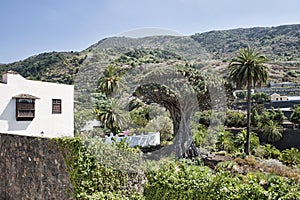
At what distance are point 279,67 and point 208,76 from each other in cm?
4615

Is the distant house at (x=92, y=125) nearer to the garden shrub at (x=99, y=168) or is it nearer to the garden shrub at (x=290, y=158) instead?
the garden shrub at (x=290, y=158)

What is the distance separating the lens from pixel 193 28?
39.4 feet

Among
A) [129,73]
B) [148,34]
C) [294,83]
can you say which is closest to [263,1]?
[148,34]

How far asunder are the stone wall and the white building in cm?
547

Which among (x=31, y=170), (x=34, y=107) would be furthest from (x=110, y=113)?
(x=31, y=170)

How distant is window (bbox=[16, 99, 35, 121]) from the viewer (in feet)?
45.1

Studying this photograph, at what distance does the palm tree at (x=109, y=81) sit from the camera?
2022cm

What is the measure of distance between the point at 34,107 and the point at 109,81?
774 centimetres

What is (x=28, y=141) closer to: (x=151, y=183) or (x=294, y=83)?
(x=151, y=183)

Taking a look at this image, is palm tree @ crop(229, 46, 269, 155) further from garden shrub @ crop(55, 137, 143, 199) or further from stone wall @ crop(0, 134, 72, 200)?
garden shrub @ crop(55, 137, 143, 199)

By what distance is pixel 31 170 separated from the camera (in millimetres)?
6250

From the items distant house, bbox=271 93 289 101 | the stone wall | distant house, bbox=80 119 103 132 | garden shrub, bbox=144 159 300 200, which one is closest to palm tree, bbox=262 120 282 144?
distant house, bbox=271 93 289 101

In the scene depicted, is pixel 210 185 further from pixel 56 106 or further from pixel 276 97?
pixel 276 97

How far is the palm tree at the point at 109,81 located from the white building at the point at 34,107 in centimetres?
452
